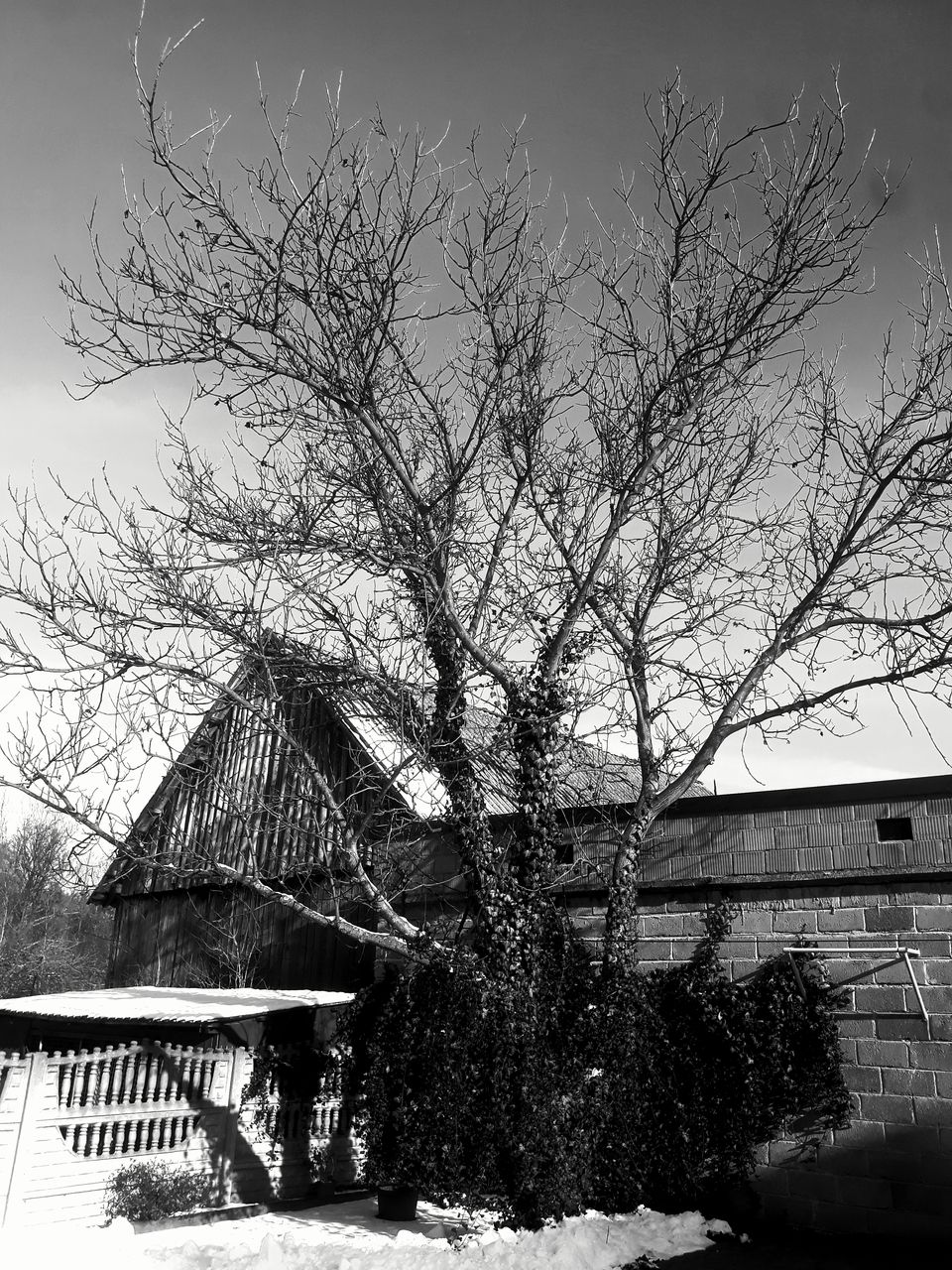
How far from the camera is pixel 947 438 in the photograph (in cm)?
872

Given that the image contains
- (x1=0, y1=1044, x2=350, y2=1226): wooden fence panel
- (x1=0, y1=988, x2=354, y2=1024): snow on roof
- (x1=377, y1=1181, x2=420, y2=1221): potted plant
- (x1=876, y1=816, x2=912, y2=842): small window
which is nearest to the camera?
(x1=0, y1=1044, x2=350, y2=1226): wooden fence panel

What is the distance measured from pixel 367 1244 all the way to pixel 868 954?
15.1 feet

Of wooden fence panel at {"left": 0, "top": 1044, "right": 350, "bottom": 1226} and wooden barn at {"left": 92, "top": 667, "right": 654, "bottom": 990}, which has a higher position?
wooden barn at {"left": 92, "top": 667, "right": 654, "bottom": 990}

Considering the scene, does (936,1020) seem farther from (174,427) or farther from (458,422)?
(174,427)

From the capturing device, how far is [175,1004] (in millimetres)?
10938

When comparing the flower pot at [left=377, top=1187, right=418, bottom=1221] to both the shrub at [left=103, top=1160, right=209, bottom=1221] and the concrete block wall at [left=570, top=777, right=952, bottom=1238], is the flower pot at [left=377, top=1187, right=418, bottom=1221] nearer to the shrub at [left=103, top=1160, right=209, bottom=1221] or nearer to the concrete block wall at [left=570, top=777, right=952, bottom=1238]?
the shrub at [left=103, top=1160, right=209, bottom=1221]

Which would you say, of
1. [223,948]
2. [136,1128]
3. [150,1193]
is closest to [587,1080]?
[150,1193]

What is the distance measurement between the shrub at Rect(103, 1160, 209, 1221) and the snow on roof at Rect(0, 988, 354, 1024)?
4.55 ft

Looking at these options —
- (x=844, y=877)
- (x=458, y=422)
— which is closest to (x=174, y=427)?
(x=458, y=422)

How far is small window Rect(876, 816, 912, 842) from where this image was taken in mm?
8297

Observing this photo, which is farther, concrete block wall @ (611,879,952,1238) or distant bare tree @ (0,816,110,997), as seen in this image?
distant bare tree @ (0,816,110,997)

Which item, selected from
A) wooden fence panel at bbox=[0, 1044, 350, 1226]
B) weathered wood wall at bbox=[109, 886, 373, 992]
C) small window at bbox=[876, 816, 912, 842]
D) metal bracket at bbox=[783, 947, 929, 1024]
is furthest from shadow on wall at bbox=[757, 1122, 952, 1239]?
weathered wood wall at bbox=[109, 886, 373, 992]

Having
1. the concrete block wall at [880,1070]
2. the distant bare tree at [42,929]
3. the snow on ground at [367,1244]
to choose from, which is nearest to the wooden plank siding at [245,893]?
the snow on ground at [367,1244]

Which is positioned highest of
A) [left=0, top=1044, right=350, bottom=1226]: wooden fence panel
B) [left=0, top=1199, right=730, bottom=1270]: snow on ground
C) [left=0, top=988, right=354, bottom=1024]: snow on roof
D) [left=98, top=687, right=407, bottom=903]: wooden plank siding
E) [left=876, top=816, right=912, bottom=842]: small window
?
[left=98, top=687, right=407, bottom=903]: wooden plank siding
